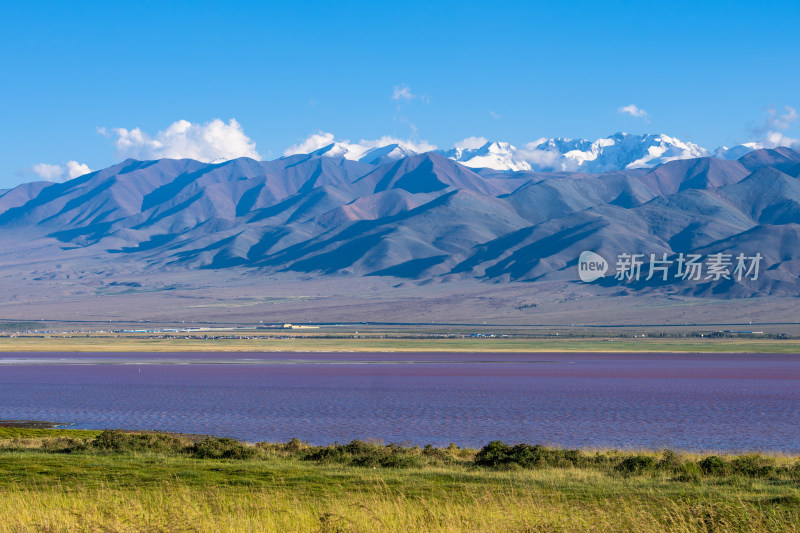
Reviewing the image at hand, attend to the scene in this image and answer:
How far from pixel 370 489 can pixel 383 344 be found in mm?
126590

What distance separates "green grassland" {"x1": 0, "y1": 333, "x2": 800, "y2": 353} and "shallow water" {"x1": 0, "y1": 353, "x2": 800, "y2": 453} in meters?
18.8

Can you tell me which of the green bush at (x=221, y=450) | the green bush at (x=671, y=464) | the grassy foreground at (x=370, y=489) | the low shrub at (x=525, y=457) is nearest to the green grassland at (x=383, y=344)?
the green bush at (x=221, y=450)

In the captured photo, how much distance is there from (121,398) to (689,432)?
3704 cm

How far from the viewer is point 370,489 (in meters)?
22.8

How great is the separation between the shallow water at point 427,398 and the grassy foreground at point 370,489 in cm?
1150

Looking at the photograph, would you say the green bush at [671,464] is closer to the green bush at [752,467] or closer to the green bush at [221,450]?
the green bush at [752,467]

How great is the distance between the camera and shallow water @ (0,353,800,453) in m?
45.8

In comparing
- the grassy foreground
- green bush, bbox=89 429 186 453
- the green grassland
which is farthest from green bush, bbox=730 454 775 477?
the green grassland

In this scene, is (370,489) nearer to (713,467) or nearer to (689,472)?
(689,472)

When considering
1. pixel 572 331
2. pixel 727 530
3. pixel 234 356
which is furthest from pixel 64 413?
pixel 572 331

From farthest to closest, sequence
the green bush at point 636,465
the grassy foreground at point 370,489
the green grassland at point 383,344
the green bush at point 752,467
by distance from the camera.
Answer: the green grassland at point 383,344 → the green bush at point 636,465 → the green bush at point 752,467 → the grassy foreground at point 370,489

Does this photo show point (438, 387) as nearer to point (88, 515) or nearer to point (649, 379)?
point (649, 379)

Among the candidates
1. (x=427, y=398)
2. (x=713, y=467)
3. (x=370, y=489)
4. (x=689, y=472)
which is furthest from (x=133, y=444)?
(x=427, y=398)

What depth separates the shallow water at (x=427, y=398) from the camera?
45.8m
